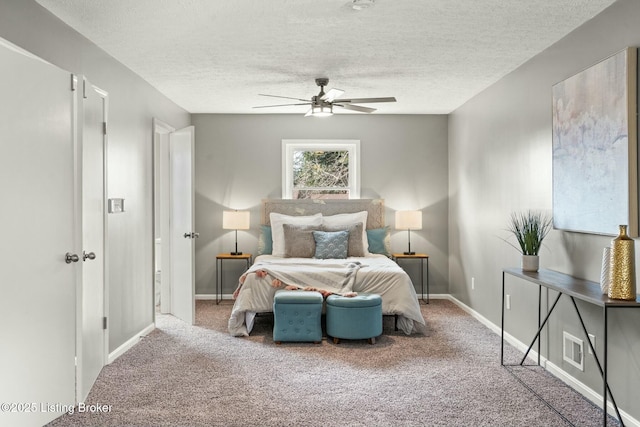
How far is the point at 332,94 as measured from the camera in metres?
4.69

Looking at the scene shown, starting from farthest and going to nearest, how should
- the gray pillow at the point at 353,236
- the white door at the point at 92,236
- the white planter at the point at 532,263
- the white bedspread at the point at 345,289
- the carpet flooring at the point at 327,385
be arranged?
the gray pillow at the point at 353,236 → the white bedspread at the point at 345,289 → the white planter at the point at 532,263 → the white door at the point at 92,236 → the carpet flooring at the point at 327,385

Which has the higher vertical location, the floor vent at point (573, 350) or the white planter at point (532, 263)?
the white planter at point (532, 263)

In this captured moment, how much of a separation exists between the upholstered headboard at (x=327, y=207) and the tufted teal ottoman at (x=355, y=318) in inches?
94.2

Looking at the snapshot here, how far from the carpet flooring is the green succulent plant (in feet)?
3.13

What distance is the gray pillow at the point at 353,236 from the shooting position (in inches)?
244

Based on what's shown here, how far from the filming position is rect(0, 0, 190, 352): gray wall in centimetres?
330

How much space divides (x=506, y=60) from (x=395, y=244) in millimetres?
3262

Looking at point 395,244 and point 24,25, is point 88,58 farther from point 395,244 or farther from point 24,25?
point 395,244

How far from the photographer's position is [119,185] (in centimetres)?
430

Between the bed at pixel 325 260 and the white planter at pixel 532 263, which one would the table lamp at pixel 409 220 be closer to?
the bed at pixel 325 260

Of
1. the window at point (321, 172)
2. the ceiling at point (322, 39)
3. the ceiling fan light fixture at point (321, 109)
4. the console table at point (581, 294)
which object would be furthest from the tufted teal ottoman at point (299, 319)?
the window at point (321, 172)

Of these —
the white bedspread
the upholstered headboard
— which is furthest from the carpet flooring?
the upholstered headboard

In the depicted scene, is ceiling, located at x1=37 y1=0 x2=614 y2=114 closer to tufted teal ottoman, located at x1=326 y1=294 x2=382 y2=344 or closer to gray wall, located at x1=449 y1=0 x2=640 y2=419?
gray wall, located at x1=449 y1=0 x2=640 y2=419

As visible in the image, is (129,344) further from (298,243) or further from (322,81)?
(322,81)
